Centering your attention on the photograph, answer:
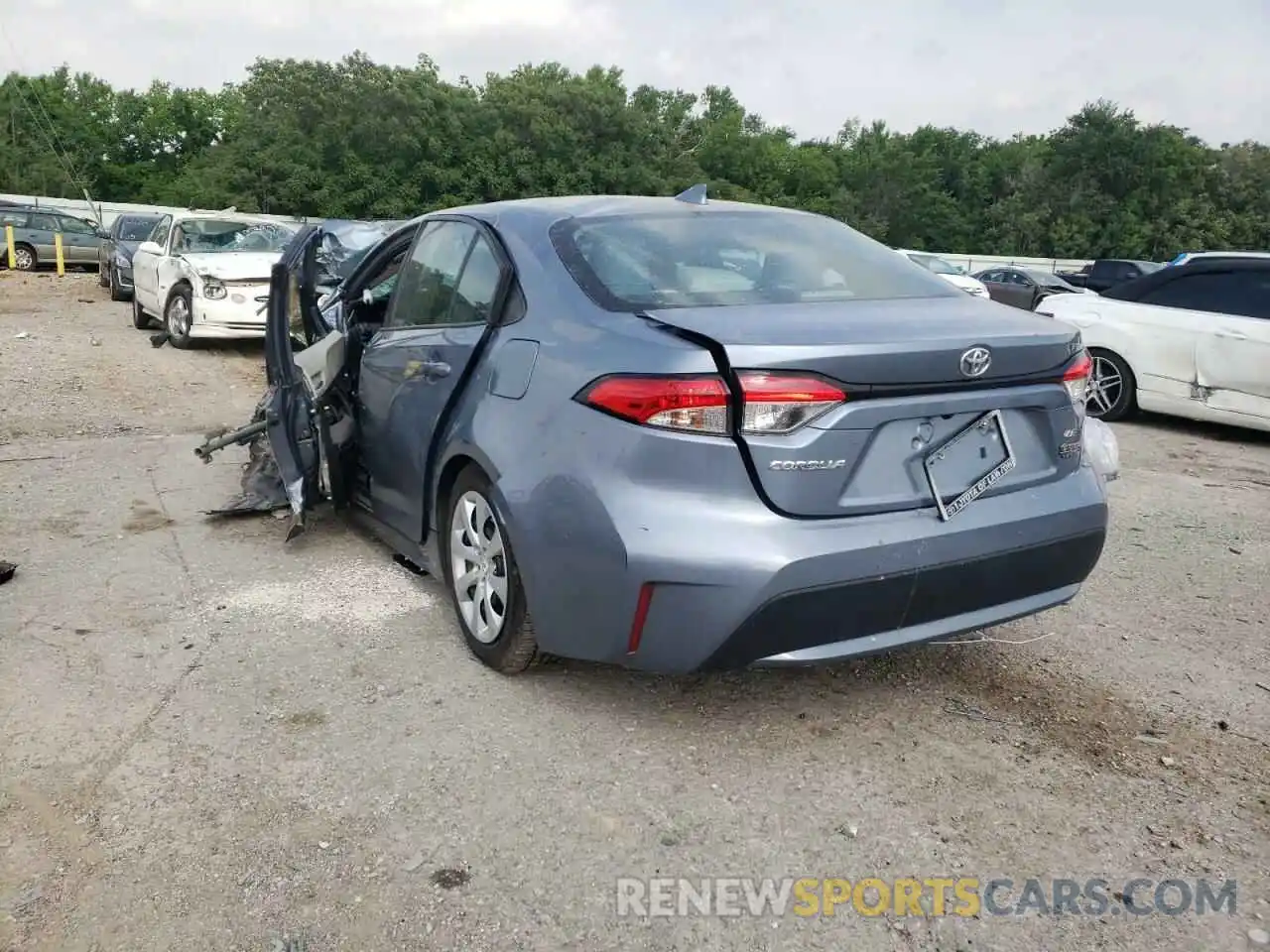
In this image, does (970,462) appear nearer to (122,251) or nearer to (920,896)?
(920,896)

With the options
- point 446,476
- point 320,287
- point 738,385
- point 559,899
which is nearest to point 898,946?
point 559,899

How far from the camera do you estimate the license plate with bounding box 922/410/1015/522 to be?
2879mm

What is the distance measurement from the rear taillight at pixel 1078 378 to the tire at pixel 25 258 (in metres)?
26.6

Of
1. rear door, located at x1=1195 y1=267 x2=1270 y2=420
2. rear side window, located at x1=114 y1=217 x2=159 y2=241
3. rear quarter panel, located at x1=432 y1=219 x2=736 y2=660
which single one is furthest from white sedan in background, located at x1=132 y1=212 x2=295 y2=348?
rear door, located at x1=1195 y1=267 x2=1270 y2=420

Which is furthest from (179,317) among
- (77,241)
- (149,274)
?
(77,241)

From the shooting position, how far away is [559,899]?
2410 millimetres

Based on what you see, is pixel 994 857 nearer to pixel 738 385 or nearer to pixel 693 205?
pixel 738 385

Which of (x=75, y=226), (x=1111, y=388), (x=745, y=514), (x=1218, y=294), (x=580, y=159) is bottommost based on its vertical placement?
(x=1111, y=388)

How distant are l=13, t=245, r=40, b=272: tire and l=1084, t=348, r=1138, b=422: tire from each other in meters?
24.2

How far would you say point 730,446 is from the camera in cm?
269

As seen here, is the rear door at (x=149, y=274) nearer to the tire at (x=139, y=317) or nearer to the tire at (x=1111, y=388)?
the tire at (x=139, y=317)

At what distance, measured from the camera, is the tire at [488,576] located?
329 cm

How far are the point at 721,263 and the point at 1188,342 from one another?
20.9 feet

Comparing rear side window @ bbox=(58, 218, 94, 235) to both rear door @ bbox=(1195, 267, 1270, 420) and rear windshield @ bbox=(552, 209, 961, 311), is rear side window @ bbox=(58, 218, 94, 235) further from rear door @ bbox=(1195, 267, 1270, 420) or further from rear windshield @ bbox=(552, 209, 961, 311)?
rear windshield @ bbox=(552, 209, 961, 311)
